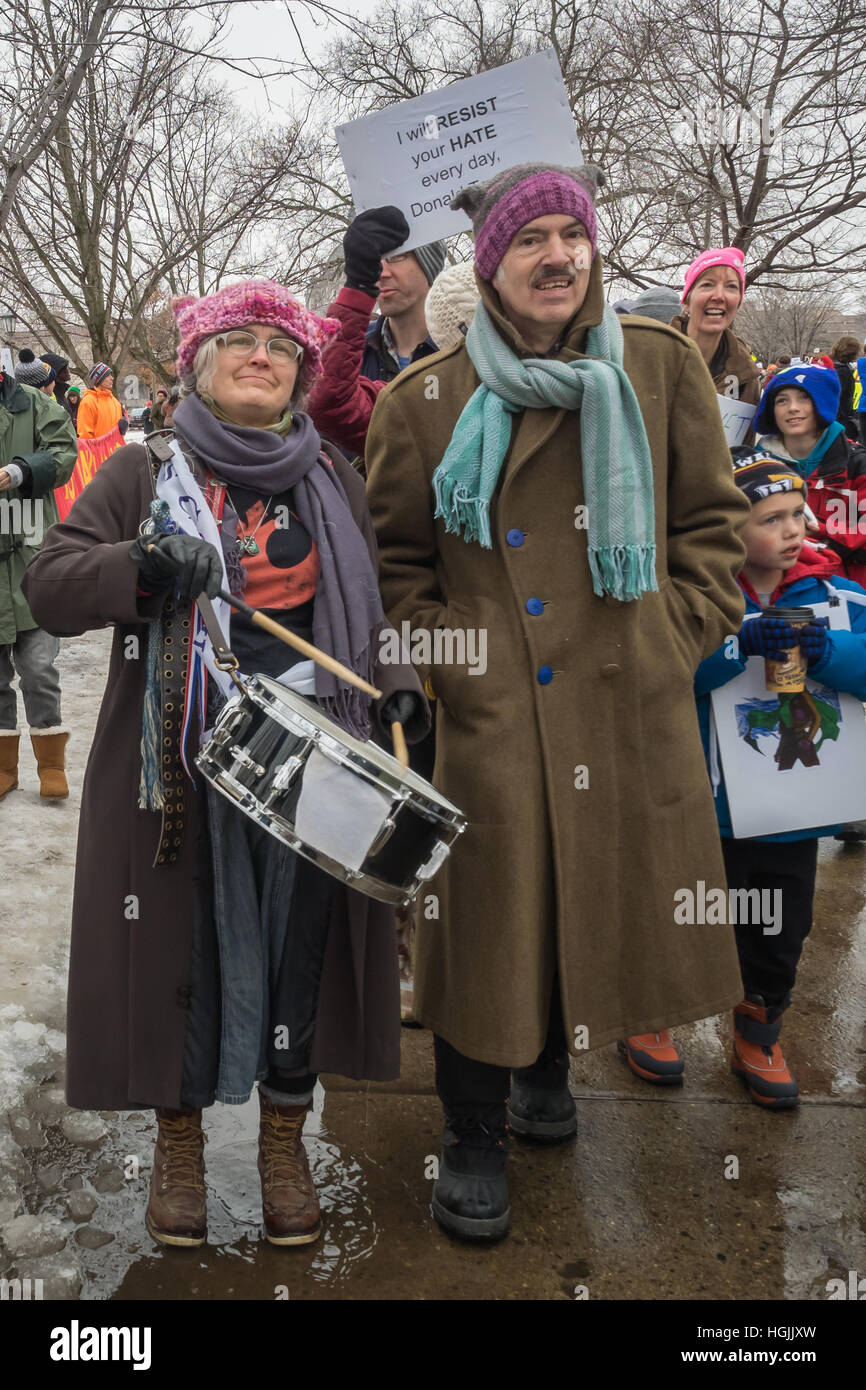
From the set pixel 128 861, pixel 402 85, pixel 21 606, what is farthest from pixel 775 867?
pixel 402 85

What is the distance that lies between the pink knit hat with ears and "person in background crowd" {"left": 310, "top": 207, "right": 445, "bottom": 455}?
0.49m

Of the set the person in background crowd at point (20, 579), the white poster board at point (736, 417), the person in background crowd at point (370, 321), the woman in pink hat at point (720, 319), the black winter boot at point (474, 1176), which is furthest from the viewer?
the person in background crowd at point (20, 579)

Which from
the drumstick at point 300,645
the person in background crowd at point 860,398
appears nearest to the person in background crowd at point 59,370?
the person in background crowd at point 860,398

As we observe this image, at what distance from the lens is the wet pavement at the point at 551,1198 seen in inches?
96.8

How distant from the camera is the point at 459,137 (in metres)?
3.23

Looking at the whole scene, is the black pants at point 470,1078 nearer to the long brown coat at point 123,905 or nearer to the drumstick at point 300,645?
the long brown coat at point 123,905

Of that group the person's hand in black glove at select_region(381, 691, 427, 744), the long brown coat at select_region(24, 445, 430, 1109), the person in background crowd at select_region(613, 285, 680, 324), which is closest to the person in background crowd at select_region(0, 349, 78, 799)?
the person in background crowd at select_region(613, 285, 680, 324)

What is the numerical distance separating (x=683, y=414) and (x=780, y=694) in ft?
2.71

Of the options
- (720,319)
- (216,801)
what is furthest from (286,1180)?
(720,319)

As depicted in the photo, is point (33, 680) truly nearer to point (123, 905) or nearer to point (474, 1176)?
point (123, 905)

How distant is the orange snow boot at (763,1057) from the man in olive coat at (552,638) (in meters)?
0.52

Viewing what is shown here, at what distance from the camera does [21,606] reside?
17.9ft

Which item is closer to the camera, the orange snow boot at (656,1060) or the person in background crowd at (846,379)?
the orange snow boot at (656,1060)
